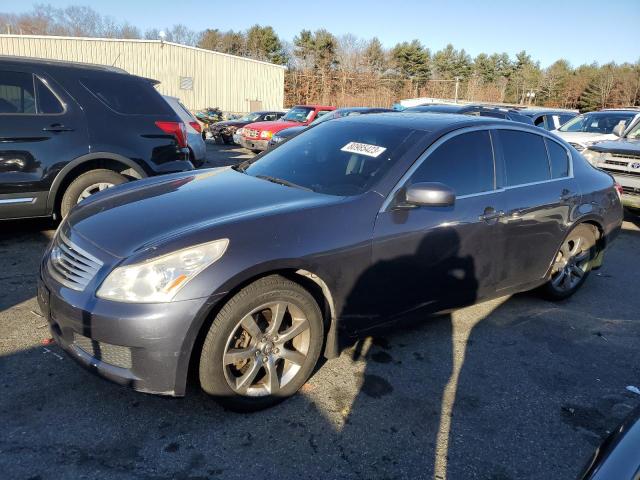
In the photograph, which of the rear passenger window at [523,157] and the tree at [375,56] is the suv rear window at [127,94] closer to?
the rear passenger window at [523,157]

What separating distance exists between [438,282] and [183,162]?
377cm

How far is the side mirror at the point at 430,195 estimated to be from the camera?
300cm

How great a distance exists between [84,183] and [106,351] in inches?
133

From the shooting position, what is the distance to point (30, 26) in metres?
60.2

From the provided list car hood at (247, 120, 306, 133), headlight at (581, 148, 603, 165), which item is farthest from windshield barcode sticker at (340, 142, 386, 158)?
car hood at (247, 120, 306, 133)

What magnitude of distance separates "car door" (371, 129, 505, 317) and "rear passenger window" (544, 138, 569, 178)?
0.88m

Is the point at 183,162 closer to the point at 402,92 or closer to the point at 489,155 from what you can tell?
the point at 489,155

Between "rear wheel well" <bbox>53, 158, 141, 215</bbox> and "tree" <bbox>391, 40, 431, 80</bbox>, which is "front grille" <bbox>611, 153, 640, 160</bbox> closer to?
"rear wheel well" <bbox>53, 158, 141, 215</bbox>

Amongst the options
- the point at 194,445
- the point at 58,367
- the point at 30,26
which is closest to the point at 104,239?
the point at 58,367

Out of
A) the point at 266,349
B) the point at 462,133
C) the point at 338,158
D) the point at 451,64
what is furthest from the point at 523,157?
the point at 451,64

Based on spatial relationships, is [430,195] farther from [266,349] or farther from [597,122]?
[597,122]

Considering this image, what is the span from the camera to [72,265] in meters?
2.66

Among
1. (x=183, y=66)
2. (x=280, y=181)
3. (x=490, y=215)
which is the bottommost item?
(x=490, y=215)

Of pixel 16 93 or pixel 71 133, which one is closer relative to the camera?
pixel 16 93
